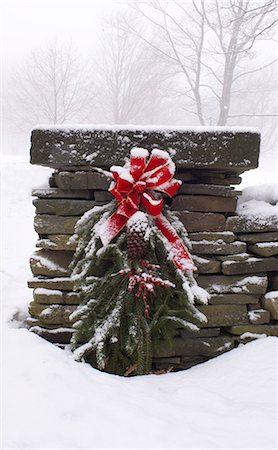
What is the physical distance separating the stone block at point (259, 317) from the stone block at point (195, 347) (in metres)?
0.18

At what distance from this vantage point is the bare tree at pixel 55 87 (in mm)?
14891

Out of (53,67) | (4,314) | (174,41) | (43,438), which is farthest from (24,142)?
(43,438)

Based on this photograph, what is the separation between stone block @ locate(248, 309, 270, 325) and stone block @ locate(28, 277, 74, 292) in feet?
3.55

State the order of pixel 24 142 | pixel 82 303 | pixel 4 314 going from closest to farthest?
pixel 82 303 → pixel 4 314 → pixel 24 142

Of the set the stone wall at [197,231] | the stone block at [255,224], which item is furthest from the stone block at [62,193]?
the stone block at [255,224]

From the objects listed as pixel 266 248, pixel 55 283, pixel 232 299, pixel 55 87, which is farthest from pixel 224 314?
pixel 55 87

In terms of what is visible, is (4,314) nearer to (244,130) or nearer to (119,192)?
(119,192)

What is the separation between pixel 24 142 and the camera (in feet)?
74.6

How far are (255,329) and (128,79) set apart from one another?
47.0ft

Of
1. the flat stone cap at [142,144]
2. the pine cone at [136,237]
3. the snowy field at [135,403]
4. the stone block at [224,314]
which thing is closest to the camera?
the snowy field at [135,403]

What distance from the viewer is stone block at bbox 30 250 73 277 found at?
2.28 m

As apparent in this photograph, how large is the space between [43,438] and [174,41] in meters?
13.1

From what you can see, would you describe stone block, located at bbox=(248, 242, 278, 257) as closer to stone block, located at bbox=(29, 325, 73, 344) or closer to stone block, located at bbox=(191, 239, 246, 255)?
stone block, located at bbox=(191, 239, 246, 255)

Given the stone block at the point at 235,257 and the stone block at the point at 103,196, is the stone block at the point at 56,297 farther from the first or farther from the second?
the stone block at the point at 235,257
